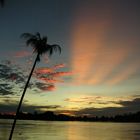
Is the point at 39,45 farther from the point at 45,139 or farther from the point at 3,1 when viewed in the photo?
the point at 45,139

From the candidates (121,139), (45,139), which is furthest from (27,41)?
(121,139)

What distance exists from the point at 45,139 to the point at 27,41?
221 ft

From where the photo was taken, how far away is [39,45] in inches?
992

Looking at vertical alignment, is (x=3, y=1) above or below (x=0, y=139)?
below

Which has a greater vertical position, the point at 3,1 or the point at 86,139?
the point at 86,139

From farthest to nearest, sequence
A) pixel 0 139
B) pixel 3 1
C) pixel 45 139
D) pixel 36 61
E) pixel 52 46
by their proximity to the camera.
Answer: pixel 45 139, pixel 0 139, pixel 36 61, pixel 52 46, pixel 3 1

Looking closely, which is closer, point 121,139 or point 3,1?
point 3,1

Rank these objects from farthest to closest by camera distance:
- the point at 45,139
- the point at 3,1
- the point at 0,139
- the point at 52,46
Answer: the point at 45,139
the point at 0,139
the point at 52,46
the point at 3,1

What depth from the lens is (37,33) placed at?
25078 millimetres

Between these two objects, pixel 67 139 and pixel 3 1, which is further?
pixel 67 139

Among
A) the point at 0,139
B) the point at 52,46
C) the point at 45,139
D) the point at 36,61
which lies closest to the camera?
the point at 52,46

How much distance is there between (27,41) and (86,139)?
7286cm

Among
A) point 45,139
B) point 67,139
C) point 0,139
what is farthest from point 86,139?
point 0,139

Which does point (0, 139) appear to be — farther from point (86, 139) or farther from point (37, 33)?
point (37, 33)
